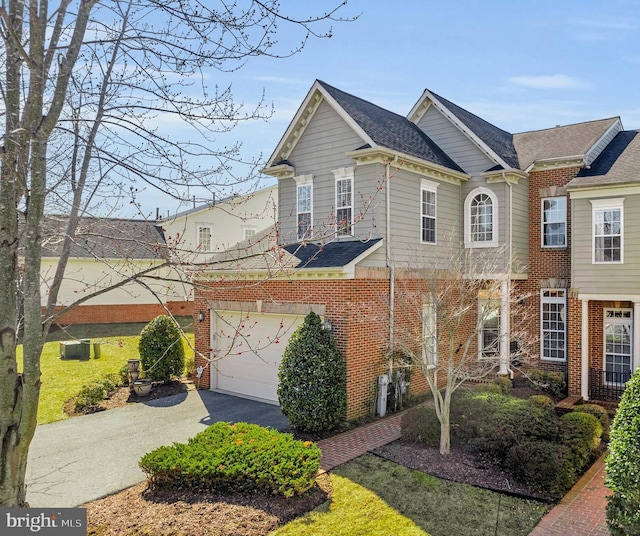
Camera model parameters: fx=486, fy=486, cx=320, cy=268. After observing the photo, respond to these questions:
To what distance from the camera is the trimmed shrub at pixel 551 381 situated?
15250 mm

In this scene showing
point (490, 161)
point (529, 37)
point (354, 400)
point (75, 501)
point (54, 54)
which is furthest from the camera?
point (490, 161)

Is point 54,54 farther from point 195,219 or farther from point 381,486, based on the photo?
point 195,219

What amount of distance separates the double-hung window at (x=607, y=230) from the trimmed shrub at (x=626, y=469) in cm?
933

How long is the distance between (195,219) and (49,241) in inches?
953

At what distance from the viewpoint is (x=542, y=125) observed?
68.7ft

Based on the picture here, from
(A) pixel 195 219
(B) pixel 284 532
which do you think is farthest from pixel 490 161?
(A) pixel 195 219

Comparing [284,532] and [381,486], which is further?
[381,486]

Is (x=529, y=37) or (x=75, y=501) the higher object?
(x=529, y=37)

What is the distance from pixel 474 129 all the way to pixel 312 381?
450 inches

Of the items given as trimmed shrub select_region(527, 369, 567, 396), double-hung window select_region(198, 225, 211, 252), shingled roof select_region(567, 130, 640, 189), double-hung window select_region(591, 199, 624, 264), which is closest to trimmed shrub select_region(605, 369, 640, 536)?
trimmed shrub select_region(527, 369, 567, 396)

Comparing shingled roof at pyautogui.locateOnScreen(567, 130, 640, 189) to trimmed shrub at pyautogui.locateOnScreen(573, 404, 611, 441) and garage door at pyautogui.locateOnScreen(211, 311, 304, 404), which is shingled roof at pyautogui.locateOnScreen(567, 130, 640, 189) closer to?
trimmed shrub at pyautogui.locateOnScreen(573, 404, 611, 441)

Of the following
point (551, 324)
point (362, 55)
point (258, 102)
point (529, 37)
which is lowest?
point (551, 324)

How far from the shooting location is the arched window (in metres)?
16.6

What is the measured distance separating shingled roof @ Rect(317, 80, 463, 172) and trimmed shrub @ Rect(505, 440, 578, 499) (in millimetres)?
8547
